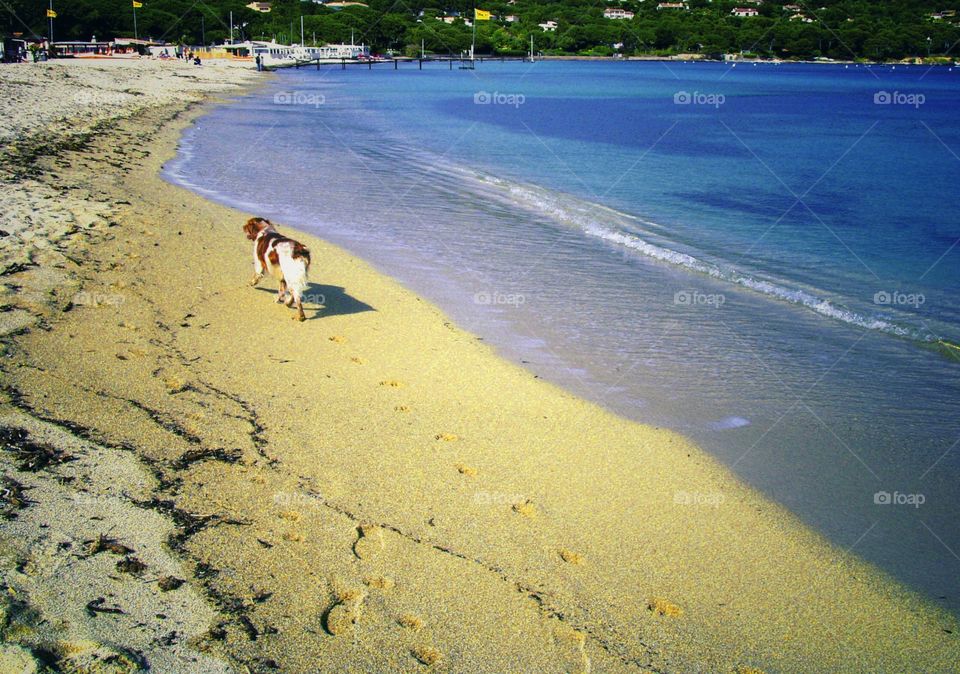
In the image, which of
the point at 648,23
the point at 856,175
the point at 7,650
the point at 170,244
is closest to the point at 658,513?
the point at 7,650

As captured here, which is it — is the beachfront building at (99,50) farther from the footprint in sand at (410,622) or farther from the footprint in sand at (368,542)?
the footprint in sand at (410,622)

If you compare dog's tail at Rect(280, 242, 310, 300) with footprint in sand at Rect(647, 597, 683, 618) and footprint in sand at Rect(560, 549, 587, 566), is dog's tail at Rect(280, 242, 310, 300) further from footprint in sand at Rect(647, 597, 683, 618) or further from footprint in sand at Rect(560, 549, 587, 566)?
footprint in sand at Rect(647, 597, 683, 618)

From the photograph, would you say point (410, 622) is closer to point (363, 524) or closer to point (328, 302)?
point (363, 524)

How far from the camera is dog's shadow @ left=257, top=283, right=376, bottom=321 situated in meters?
9.70

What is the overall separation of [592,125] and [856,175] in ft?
57.3

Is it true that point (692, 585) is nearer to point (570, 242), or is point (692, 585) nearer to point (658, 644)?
point (658, 644)

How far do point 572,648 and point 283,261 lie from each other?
6.38m

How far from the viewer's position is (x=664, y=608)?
15.2 feet

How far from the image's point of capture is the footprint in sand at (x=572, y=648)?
4070mm

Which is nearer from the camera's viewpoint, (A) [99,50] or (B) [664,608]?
(B) [664,608]

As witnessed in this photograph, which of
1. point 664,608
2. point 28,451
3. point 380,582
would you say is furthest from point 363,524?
point 28,451

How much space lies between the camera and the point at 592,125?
42375mm

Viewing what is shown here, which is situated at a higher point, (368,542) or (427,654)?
(368,542)

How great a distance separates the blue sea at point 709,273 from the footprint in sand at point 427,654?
2.74 m
